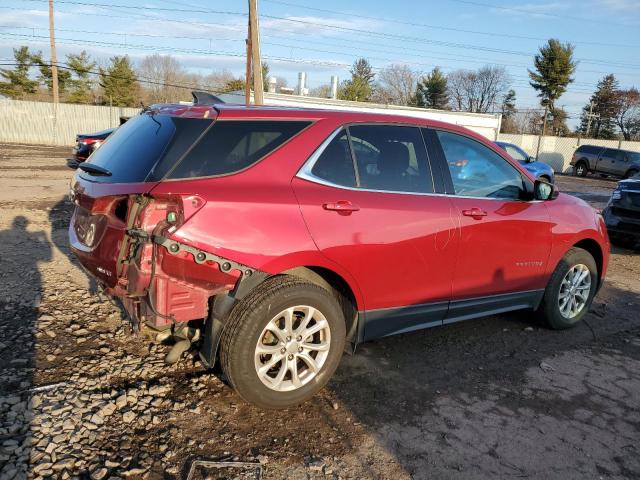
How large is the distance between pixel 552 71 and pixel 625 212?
5236cm

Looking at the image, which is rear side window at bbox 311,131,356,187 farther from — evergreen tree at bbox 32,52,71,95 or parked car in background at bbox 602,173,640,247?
evergreen tree at bbox 32,52,71,95

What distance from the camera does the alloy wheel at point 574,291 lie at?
4.80 metres

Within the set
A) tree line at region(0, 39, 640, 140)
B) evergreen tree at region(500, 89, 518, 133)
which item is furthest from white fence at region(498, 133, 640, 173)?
evergreen tree at region(500, 89, 518, 133)

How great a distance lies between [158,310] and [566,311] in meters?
3.88

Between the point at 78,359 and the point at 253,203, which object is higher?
the point at 253,203

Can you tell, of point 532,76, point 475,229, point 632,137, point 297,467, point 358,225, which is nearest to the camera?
point 297,467

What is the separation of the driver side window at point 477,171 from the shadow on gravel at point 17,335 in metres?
3.26

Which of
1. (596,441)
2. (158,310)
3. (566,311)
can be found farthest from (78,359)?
(566,311)

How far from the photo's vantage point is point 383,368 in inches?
151

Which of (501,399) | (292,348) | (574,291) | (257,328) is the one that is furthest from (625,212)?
(257,328)

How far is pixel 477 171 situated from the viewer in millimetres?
4141

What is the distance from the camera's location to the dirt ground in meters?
2.68

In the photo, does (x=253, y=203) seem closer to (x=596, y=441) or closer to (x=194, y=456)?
(x=194, y=456)

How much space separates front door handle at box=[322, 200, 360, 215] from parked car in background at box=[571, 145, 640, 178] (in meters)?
27.3
